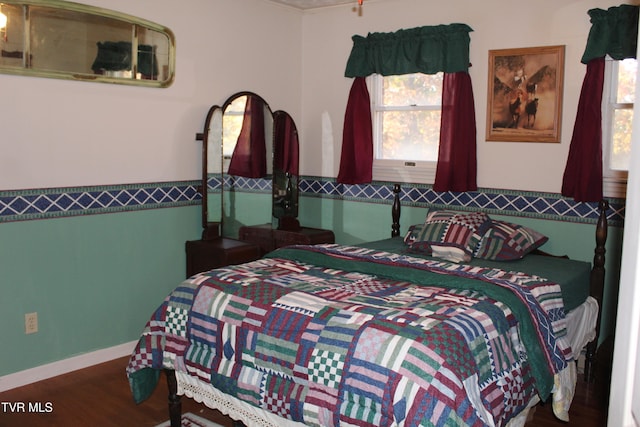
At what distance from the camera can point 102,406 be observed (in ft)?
11.0

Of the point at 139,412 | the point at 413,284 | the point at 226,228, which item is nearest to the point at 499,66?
the point at 413,284

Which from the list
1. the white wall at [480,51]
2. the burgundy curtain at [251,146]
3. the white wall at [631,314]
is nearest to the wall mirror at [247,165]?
the burgundy curtain at [251,146]

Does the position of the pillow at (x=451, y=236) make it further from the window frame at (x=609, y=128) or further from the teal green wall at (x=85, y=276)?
the teal green wall at (x=85, y=276)

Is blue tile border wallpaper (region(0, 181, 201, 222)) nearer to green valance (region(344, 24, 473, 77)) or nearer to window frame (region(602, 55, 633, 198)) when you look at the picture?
green valance (region(344, 24, 473, 77))

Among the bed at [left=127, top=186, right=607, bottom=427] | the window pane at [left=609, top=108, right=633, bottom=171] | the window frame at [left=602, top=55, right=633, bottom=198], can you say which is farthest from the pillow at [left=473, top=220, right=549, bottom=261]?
the window pane at [left=609, top=108, right=633, bottom=171]

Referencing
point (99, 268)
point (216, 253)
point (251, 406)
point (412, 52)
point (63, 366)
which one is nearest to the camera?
point (251, 406)

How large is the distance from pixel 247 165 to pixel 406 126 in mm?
1327

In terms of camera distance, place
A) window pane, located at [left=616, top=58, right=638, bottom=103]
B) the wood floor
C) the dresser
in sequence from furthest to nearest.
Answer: the dresser < window pane, located at [left=616, top=58, right=638, bottom=103] < the wood floor

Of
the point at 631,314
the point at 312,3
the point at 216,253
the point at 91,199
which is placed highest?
the point at 312,3

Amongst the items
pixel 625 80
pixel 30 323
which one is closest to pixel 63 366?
pixel 30 323

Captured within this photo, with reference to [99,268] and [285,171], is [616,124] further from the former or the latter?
[99,268]

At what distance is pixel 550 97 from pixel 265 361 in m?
2.72

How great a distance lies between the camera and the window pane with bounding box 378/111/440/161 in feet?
15.5

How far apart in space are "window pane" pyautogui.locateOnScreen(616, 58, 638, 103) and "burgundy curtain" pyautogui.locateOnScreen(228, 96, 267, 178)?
2.62 m
